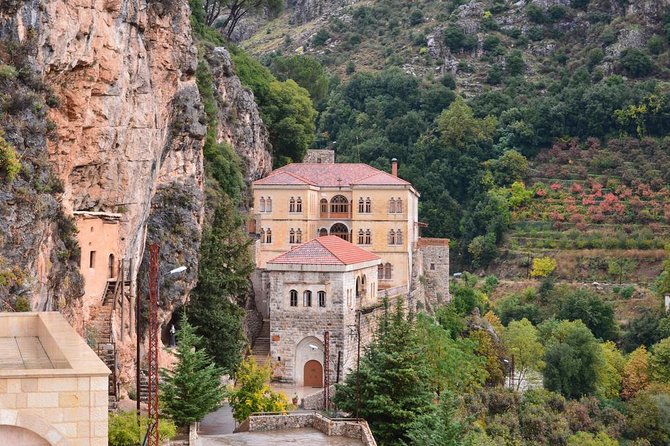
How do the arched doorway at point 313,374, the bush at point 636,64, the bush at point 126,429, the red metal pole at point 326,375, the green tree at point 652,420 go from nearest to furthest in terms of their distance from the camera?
the bush at point 126,429 < the red metal pole at point 326,375 < the arched doorway at point 313,374 < the green tree at point 652,420 < the bush at point 636,64

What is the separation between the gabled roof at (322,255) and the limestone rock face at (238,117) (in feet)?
26.0

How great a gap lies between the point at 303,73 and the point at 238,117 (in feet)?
87.7

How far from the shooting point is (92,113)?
32812 mm

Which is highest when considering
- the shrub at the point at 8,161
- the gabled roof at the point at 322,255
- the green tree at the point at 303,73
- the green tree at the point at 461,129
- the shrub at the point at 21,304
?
the green tree at the point at 303,73

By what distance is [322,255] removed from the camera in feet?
170

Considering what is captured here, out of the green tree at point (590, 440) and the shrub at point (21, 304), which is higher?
the shrub at point (21, 304)

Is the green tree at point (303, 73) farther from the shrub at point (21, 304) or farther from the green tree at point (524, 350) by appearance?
the shrub at point (21, 304)

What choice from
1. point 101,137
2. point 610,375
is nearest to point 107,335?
point 101,137

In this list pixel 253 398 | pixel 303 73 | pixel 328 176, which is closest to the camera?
pixel 253 398

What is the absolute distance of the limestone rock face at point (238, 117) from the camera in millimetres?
58375

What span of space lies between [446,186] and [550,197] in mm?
8199

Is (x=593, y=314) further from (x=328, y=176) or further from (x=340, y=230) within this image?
(x=328, y=176)

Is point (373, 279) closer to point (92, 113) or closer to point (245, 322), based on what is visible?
point (245, 322)

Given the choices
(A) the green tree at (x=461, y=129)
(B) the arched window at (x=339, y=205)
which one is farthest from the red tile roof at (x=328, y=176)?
(A) the green tree at (x=461, y=129)
